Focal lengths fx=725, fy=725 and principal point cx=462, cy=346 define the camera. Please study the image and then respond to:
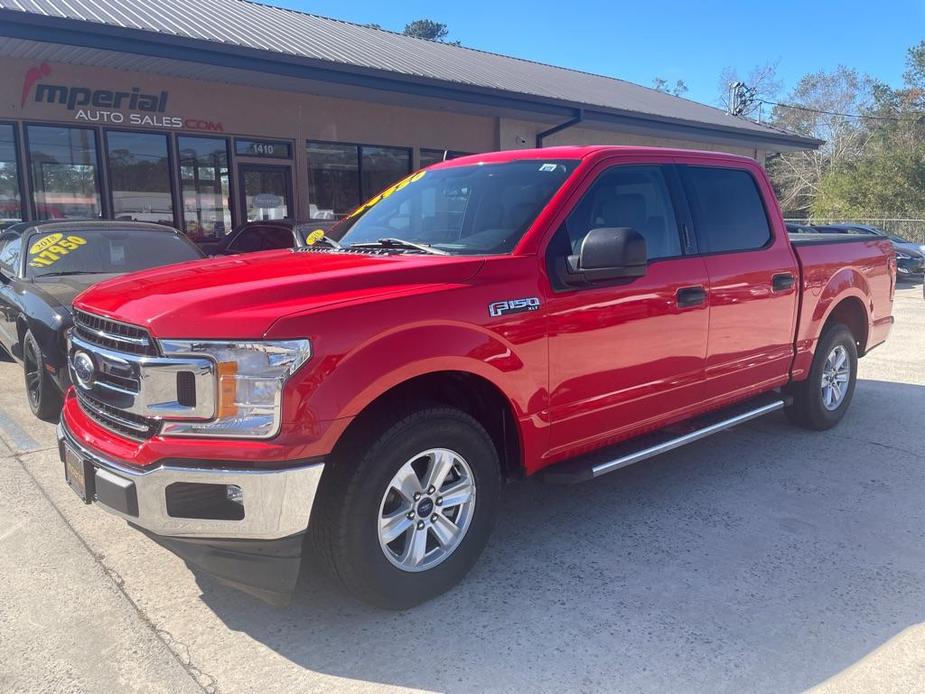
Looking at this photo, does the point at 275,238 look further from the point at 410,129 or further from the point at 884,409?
the point at 884,409

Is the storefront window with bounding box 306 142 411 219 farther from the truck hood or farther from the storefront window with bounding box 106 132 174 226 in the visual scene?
the truck hood

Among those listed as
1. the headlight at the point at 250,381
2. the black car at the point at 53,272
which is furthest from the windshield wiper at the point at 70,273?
the headlight at the point at 250,381

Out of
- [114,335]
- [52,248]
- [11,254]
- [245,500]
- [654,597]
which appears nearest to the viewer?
[245,500]

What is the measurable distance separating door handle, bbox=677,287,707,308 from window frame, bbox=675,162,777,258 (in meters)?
0.25

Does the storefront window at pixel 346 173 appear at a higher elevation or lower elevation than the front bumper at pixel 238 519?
higher

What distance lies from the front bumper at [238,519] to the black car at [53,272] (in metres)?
2.96

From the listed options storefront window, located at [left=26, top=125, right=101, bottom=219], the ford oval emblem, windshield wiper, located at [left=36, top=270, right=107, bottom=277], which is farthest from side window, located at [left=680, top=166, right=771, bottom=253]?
storefront window, located at [left=26, top=125, right=101, bottom=219]

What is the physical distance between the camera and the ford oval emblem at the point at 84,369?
10.0 ft

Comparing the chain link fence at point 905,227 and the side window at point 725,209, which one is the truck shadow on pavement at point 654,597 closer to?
the side window at point 725,209

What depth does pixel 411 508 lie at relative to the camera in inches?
119

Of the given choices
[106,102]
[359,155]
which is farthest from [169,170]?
[359,155]

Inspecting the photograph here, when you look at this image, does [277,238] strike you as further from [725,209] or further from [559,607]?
[559,607]

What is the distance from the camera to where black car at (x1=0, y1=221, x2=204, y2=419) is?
5.33 m

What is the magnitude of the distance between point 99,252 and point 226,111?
271 inches
